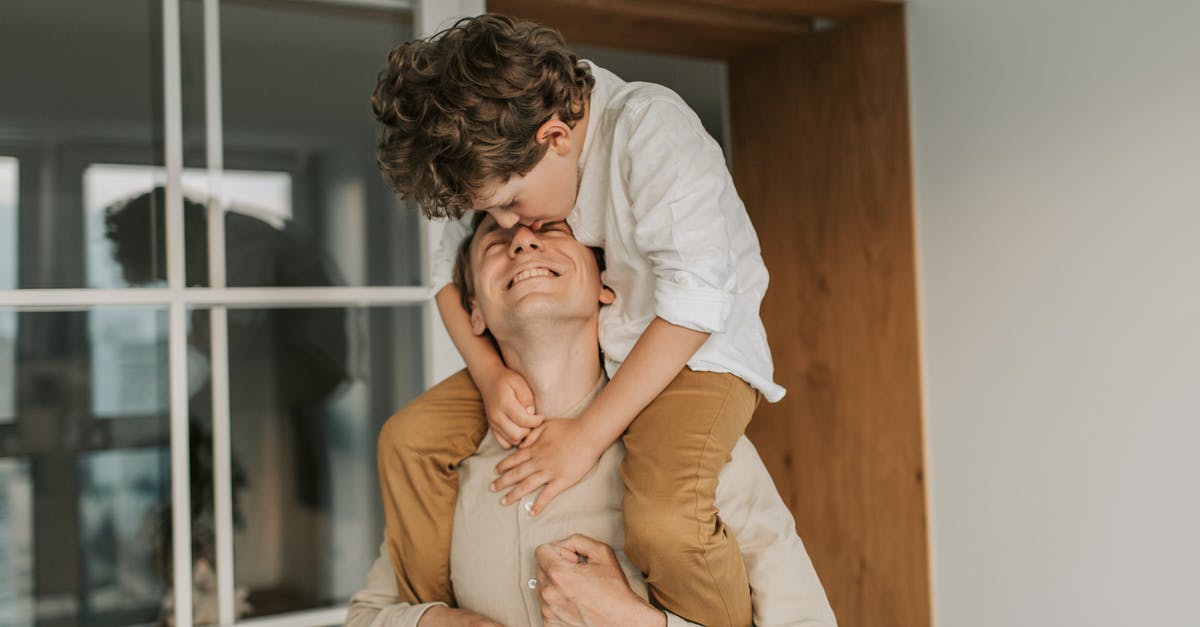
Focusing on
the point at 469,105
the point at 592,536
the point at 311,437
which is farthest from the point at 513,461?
the point at 311,437

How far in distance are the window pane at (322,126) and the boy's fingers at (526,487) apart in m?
0.85

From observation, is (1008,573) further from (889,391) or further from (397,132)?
→ (397,132)

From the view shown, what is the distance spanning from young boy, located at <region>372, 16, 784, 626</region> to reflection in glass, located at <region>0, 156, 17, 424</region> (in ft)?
2.60

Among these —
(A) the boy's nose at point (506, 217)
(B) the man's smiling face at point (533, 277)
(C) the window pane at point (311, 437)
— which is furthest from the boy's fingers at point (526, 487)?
(C) the window pane at point (311, 437)

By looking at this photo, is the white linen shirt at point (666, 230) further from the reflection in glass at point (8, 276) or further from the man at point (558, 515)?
the reflection in glass at point (8, 276)

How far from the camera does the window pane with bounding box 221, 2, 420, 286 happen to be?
81.5 inches

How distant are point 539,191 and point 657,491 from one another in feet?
1.38

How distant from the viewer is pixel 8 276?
6.06ft

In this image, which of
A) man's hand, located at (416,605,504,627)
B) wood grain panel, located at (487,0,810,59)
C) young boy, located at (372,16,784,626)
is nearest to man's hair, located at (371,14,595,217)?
young boy, located at (372,16,784,626)

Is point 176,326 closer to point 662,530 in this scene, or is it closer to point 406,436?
point 406,436

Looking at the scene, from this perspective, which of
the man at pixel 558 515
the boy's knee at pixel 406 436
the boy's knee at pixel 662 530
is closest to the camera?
the boy's knee at pixel 662 530

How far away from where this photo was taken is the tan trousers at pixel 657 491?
1.31m

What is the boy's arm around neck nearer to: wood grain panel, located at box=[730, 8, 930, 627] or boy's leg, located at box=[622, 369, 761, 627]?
boy's leg, located at box=[622, 369, 761, 627]

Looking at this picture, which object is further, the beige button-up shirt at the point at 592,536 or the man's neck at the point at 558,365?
the man's neck at the point at 558,365
